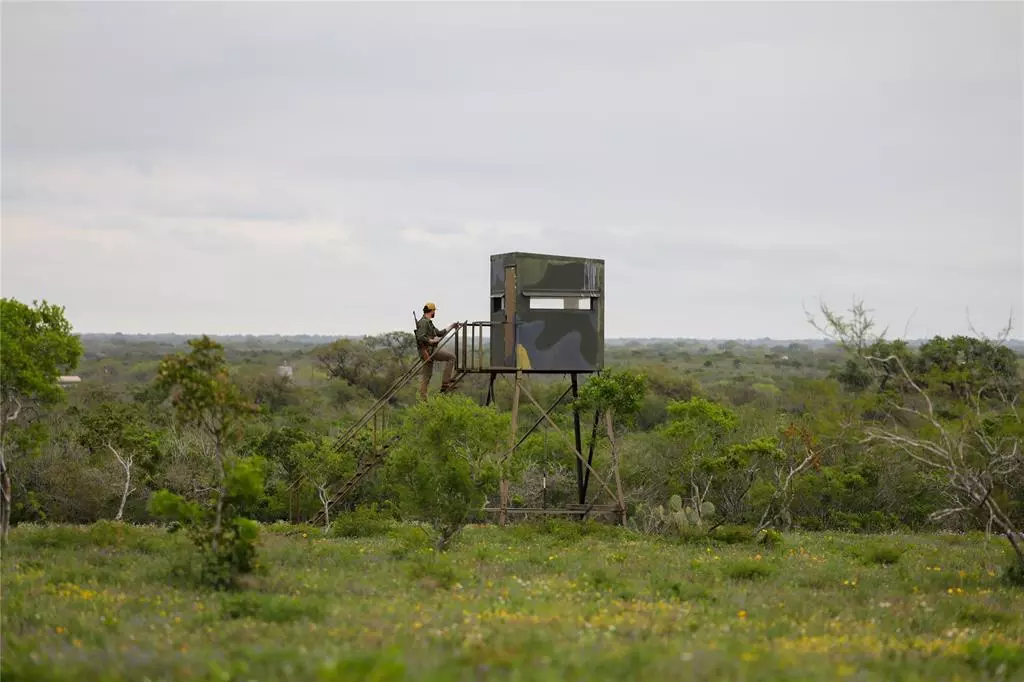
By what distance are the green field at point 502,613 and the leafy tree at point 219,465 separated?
1.93 ft

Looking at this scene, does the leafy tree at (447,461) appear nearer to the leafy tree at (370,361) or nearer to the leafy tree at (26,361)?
the leafy tree at (26,361)

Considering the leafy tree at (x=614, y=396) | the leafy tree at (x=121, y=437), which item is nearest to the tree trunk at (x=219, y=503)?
the leafy tree at (x=614, y=396)

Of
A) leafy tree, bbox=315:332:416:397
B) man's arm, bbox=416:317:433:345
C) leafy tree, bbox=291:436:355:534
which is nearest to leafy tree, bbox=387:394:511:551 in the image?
man's arm, bbox=416:317:433:345

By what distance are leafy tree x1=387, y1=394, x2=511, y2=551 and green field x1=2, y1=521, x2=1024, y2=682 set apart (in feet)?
3.71

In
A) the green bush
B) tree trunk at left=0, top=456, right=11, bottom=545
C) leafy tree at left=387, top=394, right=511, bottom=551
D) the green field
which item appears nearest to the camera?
the green field

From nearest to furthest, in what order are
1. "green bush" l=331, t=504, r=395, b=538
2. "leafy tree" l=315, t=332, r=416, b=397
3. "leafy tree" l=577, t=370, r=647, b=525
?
"green bush" l=331, t=504, r=395, b=538 → "leafy tree" l=577, t=370, r=647, b=525 → "leafy tree" l=315, t=332, r=416, b=397

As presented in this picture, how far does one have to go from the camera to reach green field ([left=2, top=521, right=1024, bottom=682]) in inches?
462

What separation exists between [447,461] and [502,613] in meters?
8.77

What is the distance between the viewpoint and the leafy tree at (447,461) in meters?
23.5

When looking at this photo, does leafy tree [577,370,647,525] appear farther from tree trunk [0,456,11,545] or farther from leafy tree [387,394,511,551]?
tree trunk [0,456,11,545]

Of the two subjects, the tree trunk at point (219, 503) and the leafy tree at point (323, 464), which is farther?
the leafy tree at point (323, 464)

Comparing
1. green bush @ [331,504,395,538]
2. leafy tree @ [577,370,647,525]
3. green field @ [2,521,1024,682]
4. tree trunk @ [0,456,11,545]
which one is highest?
leafy tree @ [577,370,647,525]

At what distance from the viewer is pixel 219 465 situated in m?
17.8

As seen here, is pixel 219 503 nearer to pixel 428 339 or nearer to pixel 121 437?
pixel 428 339
